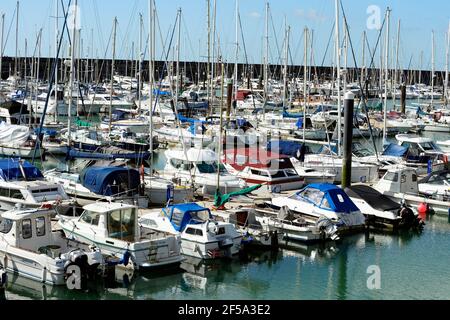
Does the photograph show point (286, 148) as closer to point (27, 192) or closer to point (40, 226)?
point (27, 192)

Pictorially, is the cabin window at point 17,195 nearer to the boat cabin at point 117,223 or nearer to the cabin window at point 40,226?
the boat cabin at point 117,223

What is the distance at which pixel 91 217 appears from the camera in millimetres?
23641

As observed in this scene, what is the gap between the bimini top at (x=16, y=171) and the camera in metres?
29.0

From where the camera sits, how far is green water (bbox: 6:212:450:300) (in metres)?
21.4

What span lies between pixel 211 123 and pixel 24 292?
113 ft

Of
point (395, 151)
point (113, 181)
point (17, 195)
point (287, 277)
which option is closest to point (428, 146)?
point (395, 151)

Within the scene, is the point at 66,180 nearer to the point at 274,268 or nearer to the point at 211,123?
the point at 274,268

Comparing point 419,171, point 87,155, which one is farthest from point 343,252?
point 87,155

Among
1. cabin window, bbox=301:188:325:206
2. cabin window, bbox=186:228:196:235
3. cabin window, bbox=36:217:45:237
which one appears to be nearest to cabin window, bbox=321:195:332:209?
cabin window, bbox=301:188:325:206

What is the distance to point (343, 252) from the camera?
26484 millimetres

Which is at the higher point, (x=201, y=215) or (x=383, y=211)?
(x=201, y=215)

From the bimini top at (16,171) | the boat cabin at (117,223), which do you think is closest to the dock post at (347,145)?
the boat cabin at (117,223)

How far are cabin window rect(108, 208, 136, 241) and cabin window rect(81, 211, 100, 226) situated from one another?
0.58 metres

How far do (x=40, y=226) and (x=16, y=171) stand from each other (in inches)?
306
